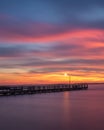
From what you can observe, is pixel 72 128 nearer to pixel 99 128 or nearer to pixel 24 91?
pixel 99 128

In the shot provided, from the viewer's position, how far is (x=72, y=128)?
2655 cm

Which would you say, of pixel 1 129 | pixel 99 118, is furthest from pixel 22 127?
pixel 99 118

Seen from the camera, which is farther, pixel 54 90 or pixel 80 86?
pixel 80 86

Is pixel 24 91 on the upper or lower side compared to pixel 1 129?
upper

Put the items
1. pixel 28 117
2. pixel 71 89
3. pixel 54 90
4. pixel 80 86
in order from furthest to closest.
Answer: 1. pixel 80 86
2. pixel 71 89
3. pixel 54 90
4. pixel 28 117

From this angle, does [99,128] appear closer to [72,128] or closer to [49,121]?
[72,128]

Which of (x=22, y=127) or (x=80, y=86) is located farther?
(x=80, y=86)

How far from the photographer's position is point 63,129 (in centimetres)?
2588

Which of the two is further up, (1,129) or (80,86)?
(80,86)

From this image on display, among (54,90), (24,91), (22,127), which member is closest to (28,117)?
(22,127)

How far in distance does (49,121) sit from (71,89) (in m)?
59.6

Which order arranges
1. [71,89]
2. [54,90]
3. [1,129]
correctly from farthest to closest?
[71,89] < [54,90] < [1,129]

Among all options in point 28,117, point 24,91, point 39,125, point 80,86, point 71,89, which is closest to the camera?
point 39,125

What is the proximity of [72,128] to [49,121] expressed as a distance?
150 inches
